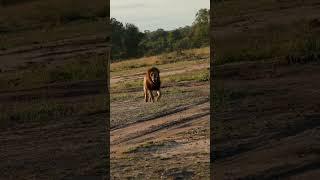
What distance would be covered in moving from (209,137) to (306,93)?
4.44 feet

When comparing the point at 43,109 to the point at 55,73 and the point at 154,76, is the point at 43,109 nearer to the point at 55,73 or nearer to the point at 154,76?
the point at 55,73

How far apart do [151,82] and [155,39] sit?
2.07 feet

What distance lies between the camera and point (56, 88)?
Answer: 6.62 m

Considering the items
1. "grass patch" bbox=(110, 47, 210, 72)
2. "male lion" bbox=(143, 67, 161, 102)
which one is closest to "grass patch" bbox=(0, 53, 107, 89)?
"grass patch" bbox=(110, 47, 210, 72)

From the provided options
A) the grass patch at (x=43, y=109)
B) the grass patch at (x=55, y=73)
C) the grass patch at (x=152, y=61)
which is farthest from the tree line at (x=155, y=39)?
the grass patch at (x=43, y=109)

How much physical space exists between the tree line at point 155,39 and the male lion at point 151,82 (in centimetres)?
33

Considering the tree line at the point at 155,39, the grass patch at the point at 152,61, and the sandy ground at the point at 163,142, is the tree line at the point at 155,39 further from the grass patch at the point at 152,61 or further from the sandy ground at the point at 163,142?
the sandy ground at the point at 163,142

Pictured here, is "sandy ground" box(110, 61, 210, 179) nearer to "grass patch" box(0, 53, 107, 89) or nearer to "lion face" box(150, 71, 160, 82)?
"lion face" box(150, 71, 160, 82)

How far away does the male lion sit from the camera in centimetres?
683

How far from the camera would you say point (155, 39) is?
23.0ft

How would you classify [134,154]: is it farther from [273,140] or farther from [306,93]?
[306,93]

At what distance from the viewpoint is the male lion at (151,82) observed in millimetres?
6828

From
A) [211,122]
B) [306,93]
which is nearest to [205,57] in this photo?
[211,122]

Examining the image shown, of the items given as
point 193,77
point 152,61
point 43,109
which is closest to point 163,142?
point 193,77
